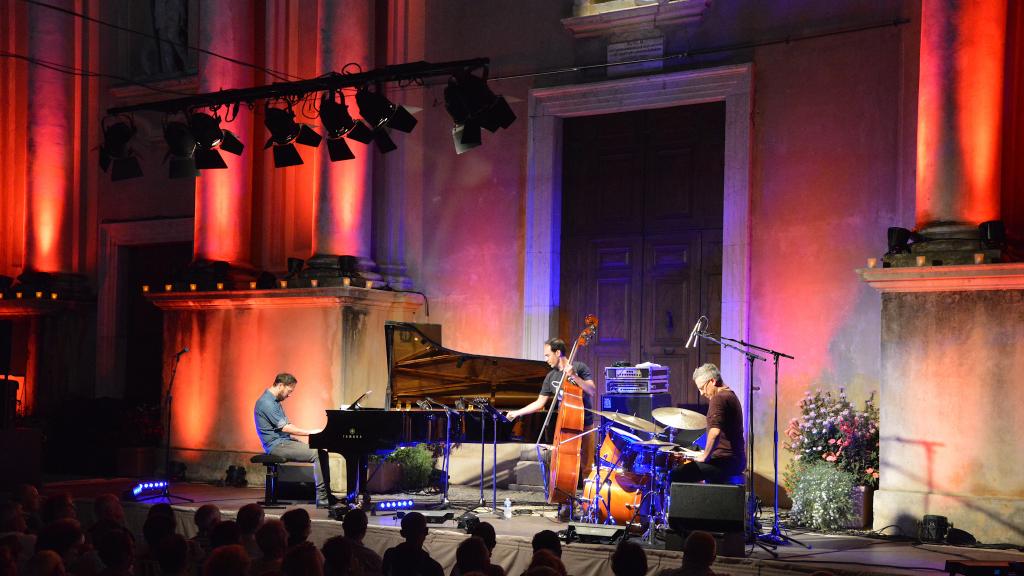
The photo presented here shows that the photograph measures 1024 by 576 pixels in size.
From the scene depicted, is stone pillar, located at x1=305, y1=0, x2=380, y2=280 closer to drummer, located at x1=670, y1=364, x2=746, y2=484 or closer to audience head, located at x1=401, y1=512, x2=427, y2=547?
drummer, located at x1=670, y1=364, x2=746, y2=484

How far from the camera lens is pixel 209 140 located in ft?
40.4

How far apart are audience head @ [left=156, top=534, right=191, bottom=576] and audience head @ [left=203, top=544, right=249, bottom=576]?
40 centimetres

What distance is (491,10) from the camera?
47.6ft

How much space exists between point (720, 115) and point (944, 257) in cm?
382

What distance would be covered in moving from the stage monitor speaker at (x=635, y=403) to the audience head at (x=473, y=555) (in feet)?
18.0

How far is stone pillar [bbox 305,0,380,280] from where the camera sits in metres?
13.9

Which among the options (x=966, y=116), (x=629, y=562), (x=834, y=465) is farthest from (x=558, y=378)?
(x=629, y=562)

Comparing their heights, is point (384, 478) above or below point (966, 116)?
below

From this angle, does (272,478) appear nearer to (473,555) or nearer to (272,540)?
(272,540)

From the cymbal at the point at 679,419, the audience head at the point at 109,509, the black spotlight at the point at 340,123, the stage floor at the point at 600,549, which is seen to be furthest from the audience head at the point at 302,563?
the black spotlight at the point at 340,123

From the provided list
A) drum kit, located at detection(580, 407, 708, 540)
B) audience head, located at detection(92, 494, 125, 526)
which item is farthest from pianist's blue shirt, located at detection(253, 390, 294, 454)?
audience head, located at detection(92, 494, 125, 526)

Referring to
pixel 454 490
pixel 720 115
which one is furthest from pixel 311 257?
pixel 720 115

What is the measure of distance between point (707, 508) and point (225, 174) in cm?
910

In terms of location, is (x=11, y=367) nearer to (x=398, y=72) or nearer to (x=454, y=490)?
(x=454, y=490)
